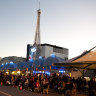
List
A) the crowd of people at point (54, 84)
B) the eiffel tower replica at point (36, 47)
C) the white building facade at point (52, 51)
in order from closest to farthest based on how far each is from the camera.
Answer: the crowd of people at point (54, 84)
the eiffel tower replica at point (36, 47)
the white building facade at point (52, 51)

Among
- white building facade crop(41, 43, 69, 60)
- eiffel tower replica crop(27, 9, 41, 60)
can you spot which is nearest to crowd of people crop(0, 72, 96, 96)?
eiffel tower replica crop(27, 9, 41, 60)

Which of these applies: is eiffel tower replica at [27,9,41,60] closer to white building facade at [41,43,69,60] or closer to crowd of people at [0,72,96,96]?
white building facade at [41,43,69,60]

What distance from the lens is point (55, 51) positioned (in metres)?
64.1

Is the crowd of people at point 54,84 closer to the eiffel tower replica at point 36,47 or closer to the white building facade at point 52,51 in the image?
the eiffel tower replica at point 36,47

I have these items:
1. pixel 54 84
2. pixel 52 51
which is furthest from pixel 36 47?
pixel 54 84

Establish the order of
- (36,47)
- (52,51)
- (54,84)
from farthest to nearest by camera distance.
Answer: (52,51)
(36,47)
(54,84)

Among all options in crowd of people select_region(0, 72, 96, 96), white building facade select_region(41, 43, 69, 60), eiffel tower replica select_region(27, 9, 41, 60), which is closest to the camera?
crowd of people select_region(0, 72, 96, 96)

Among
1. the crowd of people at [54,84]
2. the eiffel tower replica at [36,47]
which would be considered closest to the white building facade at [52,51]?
the eiffel tower replica at [36,47]

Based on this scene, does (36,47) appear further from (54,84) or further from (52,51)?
(54,84)

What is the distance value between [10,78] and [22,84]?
4.57 meters

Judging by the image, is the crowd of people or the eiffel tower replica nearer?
the crowd of people

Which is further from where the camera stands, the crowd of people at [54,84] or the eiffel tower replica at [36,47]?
the eiffel tower replica at [36,47]

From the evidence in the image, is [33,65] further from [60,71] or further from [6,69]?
[6,69]

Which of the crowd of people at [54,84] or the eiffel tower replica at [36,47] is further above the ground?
the eiffel tower replica at [36,47]
